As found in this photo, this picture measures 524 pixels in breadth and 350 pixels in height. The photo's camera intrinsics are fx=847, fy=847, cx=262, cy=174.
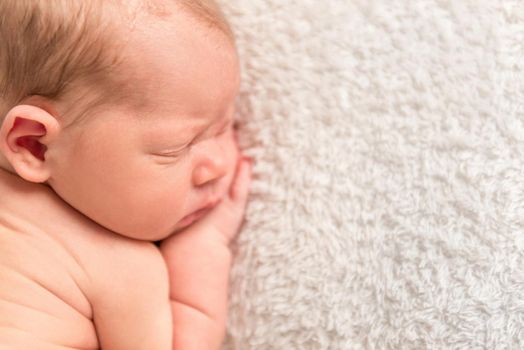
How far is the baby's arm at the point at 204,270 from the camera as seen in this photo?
1234 millimetres

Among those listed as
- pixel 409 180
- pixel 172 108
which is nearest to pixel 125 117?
pixel 172 108

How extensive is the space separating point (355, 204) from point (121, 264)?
1.12 feet

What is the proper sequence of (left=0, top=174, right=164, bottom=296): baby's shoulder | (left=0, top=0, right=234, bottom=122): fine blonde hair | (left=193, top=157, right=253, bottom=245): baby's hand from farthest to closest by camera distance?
1. (left=193, top=157, right=253, bottom=245): baby's hand
2. (left=0, top=174, right=164, bottom=296): baby's shoulder
3. (left=0, top=0, right=234, bottom=122): fine blonde hair

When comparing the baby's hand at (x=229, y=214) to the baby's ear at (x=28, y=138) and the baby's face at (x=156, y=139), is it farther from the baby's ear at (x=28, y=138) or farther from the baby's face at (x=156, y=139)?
the baby's ear at (x=28, y=138)

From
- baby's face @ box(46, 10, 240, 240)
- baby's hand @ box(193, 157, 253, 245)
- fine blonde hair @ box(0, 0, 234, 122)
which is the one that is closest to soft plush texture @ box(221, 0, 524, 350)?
baby's hand @ box(193, 157, 253, 245)

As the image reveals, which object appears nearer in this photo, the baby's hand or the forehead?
the forehead

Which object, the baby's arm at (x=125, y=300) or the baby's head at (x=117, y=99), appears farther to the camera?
the baby's arm at (x=125, y=300)

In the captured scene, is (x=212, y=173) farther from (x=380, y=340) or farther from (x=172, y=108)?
(x=380, y=340)

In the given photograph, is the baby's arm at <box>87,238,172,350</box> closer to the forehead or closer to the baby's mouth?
the baby's mouth

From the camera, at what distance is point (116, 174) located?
1.13 m

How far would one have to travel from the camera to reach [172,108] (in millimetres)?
1120

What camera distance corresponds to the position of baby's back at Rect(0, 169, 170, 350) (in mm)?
1139

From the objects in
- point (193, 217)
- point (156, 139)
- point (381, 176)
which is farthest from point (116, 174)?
point (381, 176)

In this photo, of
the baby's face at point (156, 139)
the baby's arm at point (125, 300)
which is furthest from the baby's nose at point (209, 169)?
the baby's arm at point (125, 300)
